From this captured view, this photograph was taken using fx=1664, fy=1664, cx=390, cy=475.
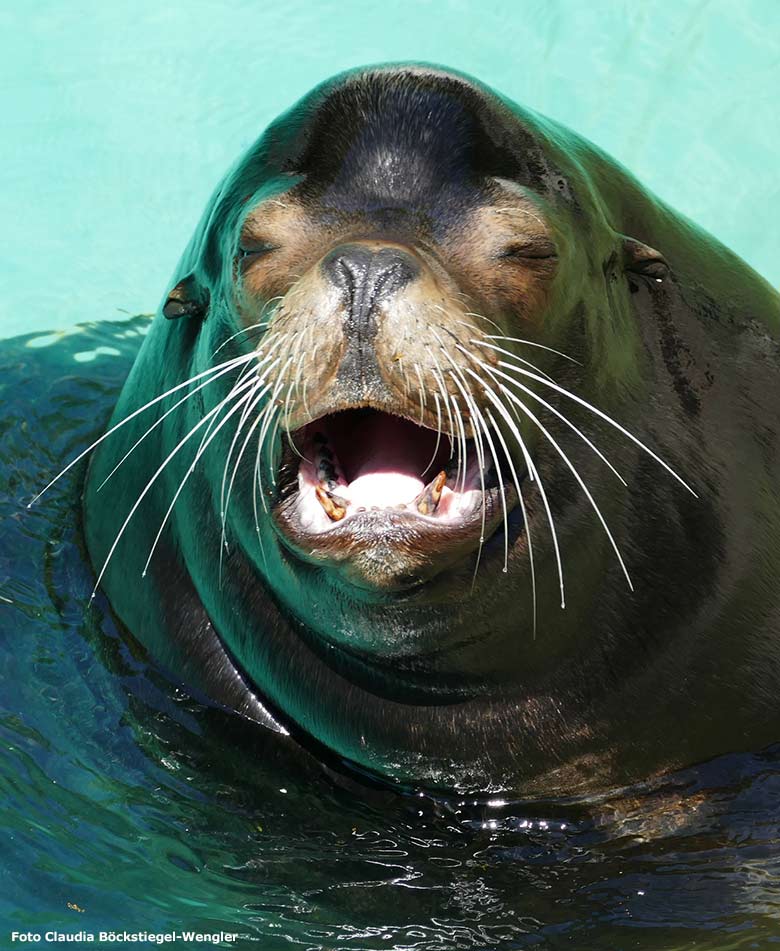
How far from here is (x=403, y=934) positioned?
13.0 feet

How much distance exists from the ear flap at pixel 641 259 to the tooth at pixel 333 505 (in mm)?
1108

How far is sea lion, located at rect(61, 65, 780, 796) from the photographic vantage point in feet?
11.1

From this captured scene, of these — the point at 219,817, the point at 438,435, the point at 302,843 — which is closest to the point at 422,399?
the point at 438,435

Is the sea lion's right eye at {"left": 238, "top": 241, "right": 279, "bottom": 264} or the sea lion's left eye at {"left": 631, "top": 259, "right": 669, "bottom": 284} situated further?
the sea lion's left eye at {"left": 631, "top": 259, "right": 669, "bottom": 284}

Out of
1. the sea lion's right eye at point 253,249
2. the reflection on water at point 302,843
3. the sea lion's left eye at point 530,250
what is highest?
the sea lion's right eye at point 253,249

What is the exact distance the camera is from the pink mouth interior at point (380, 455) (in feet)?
11.2

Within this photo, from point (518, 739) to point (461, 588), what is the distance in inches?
26.8

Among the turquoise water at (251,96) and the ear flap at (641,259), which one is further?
the turquoise water at (251,96)

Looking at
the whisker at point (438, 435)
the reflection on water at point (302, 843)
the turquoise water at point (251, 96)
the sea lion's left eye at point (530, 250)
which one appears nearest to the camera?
the whisker at point (438, 435)

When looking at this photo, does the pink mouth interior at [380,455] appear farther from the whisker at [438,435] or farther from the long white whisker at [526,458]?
the long white whisker at [526,458]

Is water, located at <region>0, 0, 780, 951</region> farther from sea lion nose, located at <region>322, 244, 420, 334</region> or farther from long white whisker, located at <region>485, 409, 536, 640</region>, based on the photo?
sea lion nose, located at <region>322, 244, 420, 334</region>

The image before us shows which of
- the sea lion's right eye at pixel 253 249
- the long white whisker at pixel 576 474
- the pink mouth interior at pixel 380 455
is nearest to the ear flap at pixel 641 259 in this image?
the long white whisker at pixel 576 474

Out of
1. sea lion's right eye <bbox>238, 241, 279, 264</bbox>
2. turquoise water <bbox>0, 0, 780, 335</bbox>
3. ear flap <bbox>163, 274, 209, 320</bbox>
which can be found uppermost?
turquoise water <bbox>0, 0, 780, 335</bbox>

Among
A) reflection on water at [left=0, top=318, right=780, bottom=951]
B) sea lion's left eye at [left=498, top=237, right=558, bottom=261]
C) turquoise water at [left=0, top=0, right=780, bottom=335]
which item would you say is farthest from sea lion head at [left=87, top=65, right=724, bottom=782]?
turquoise water at [left=0, top=0, right=780, bottom=335]
